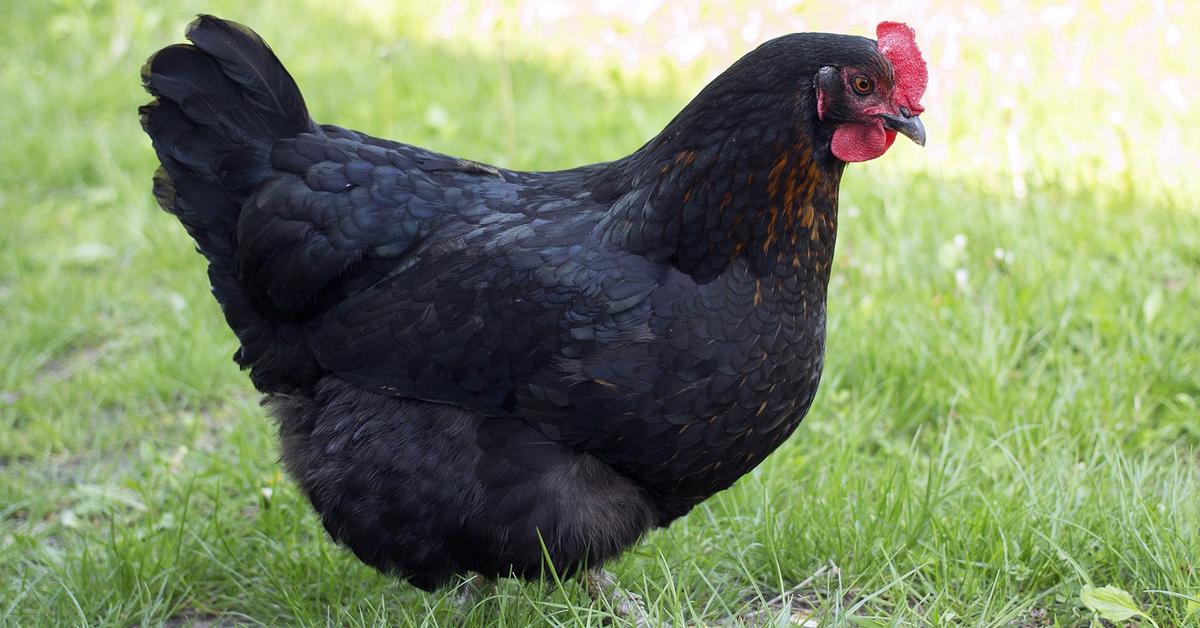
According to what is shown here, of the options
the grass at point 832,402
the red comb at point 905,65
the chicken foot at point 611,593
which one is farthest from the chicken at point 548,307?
the grass at point 832,402

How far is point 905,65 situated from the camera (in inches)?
100

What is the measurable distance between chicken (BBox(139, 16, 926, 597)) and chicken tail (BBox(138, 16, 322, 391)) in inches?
0.4

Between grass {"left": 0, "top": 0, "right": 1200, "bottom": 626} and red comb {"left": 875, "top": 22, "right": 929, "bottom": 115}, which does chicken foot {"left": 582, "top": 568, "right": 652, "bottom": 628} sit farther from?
red comb {"left": 875, "top": 22, "right": 929, "bottom": 115}

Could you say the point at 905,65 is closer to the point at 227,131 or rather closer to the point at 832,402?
the point at 832,402

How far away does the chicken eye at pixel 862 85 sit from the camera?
2.49m

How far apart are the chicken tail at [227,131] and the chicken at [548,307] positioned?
0.01 meters

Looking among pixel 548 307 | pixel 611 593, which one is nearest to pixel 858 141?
pixel 548 307

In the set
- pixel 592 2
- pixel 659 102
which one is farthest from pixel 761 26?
pixel 592 2

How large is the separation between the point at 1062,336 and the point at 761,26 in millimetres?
3470

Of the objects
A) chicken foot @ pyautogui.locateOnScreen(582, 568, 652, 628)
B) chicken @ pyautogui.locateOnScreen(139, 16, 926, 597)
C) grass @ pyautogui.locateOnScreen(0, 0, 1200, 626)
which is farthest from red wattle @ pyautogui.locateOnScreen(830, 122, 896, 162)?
chicken foot @ pyautogui.locateOnScreen(582, 568, 652, 628)

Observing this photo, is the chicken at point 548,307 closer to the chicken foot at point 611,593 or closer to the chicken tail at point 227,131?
the chicken tail at point 227,131

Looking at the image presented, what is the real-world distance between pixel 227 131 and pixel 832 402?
7.14ft

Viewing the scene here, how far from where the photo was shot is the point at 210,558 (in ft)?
10.6

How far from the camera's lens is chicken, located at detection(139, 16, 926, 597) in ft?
8.40
